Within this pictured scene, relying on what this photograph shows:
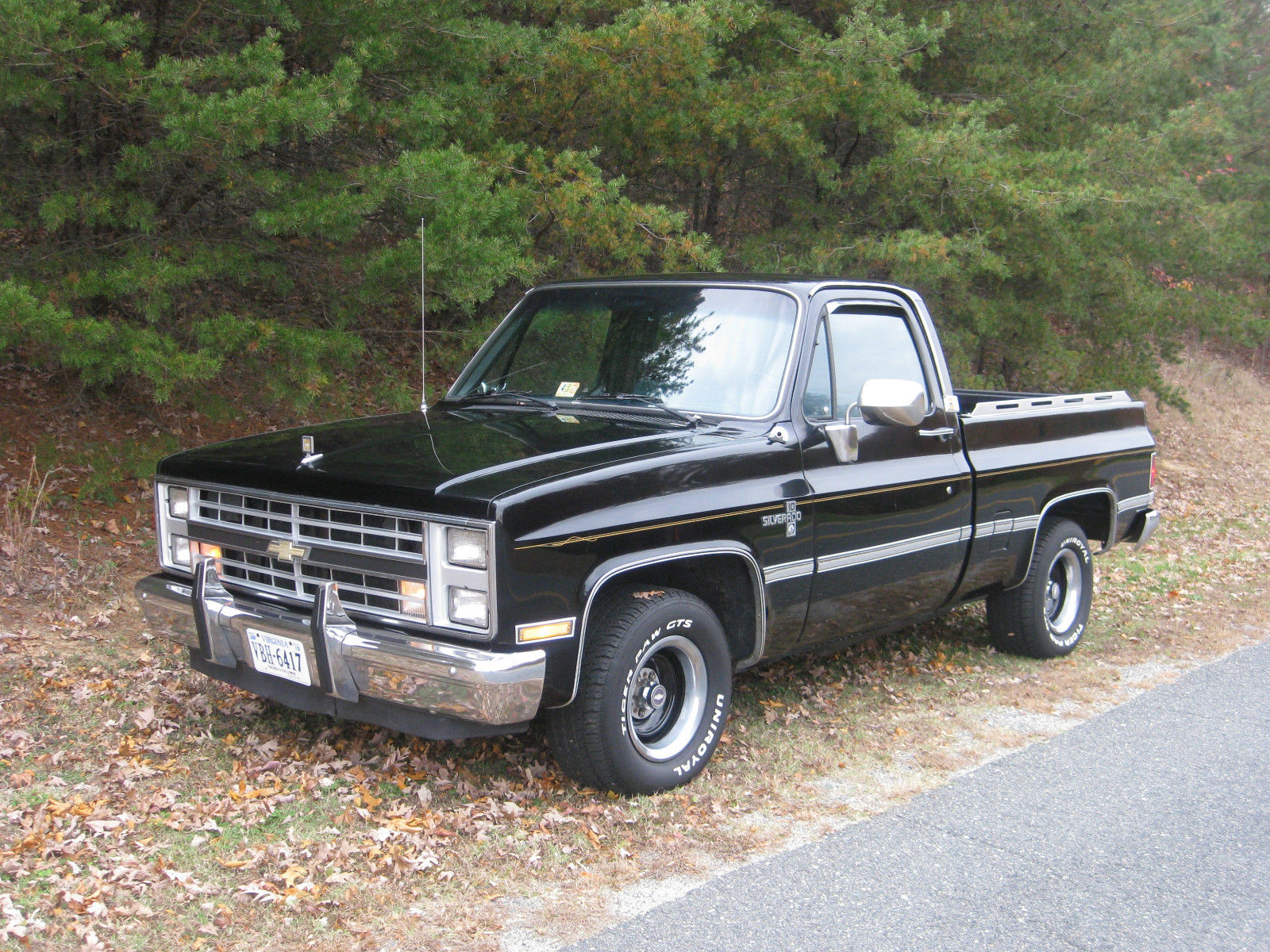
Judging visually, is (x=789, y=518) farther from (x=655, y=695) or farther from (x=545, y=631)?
(x=545, y=631)

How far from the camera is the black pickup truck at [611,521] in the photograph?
13.7ft

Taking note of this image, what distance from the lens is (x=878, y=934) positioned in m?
3.82

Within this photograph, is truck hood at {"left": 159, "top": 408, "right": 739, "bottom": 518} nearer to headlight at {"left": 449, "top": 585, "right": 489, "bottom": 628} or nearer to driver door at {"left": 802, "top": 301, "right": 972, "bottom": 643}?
headlight at {"left": 449, "top": 585, "right": 489, "bottom": 628}

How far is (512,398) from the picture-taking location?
5.75 metres

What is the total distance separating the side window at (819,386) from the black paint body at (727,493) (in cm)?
8

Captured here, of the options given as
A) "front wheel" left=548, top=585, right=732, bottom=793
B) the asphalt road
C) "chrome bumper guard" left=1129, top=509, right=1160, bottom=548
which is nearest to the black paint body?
"front wheel" left=548, top=585, right=732, bottom=793

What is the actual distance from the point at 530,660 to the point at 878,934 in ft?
4.72

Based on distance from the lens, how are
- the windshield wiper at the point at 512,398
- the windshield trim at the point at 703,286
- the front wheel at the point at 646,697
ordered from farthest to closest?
the windshield wiper at the point at 512,398 → the windshield trim at the point at 703,286 → the front wheel at the point at 646,697

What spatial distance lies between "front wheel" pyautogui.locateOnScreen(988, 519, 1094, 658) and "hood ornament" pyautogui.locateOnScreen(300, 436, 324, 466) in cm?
425

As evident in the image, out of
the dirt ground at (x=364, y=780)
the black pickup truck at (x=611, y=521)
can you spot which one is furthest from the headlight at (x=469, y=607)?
the dirt ground at (x=364, y=780)

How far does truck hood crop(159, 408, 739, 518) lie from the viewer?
166 inches

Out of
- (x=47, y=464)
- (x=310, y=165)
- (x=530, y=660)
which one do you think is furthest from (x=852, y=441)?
(x=47, y=464)

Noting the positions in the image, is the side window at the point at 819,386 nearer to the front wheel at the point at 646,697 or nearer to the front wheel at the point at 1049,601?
the front wheel at the point at 646,697

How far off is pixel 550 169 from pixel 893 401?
5.21 m
